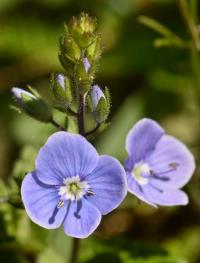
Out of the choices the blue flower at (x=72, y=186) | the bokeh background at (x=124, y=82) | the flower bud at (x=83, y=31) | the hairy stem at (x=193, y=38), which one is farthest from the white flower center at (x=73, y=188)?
the hairy stem at (x=193, y=38)

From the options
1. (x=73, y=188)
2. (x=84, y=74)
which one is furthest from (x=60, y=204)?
(x=84, y=74)

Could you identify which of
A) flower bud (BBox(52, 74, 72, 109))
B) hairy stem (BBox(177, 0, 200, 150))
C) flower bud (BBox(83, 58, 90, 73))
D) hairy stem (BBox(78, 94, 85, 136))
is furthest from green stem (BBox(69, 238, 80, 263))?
hairy stem (BBox(177, 0, 200, 150))

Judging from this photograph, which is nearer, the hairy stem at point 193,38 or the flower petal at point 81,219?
the flower petal at point 81,219

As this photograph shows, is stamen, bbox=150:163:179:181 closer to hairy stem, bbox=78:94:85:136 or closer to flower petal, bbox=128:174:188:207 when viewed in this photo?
flower petal, bbox=128:174:188:207

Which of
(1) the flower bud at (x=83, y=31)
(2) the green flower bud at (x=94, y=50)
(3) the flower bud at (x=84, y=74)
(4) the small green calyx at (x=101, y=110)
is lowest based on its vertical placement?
(4) the small green calyx at (x=101, y=110)

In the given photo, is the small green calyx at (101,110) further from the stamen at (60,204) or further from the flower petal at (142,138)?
the stamen at (60,204)

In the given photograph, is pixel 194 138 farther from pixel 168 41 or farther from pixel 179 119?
pixel 168 41
